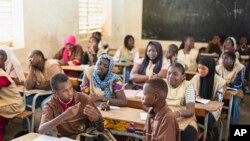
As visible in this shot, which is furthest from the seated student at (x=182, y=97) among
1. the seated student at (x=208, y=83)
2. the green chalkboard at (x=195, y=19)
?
the green chalkboard at (x=195, y=19)

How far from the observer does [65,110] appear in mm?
2568

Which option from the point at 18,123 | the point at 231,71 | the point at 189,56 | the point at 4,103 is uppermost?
the point at 189,56

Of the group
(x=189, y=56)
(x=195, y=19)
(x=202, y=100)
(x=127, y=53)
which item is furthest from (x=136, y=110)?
(x=195, y=19)

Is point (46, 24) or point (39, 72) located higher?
point (46, 24)

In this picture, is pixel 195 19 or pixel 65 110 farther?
pixel 195 19

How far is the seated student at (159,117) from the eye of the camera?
212 centimetres

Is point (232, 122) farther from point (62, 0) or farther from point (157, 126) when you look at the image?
point (62, 0)

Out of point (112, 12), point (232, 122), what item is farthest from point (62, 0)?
point (232, 122)

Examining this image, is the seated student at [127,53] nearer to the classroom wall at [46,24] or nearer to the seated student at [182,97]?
the classroom wall at [46,24]

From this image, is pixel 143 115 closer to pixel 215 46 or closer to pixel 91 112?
pixel 91 112

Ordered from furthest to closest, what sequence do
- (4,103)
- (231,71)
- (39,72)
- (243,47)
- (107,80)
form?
(243,47), (231,71), (39,72), (4,103), (107,80)

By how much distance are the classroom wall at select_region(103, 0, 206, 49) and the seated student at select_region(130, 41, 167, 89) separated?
4315 mm

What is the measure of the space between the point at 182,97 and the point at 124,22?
6389 mm

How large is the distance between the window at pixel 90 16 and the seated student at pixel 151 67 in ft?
11.1
